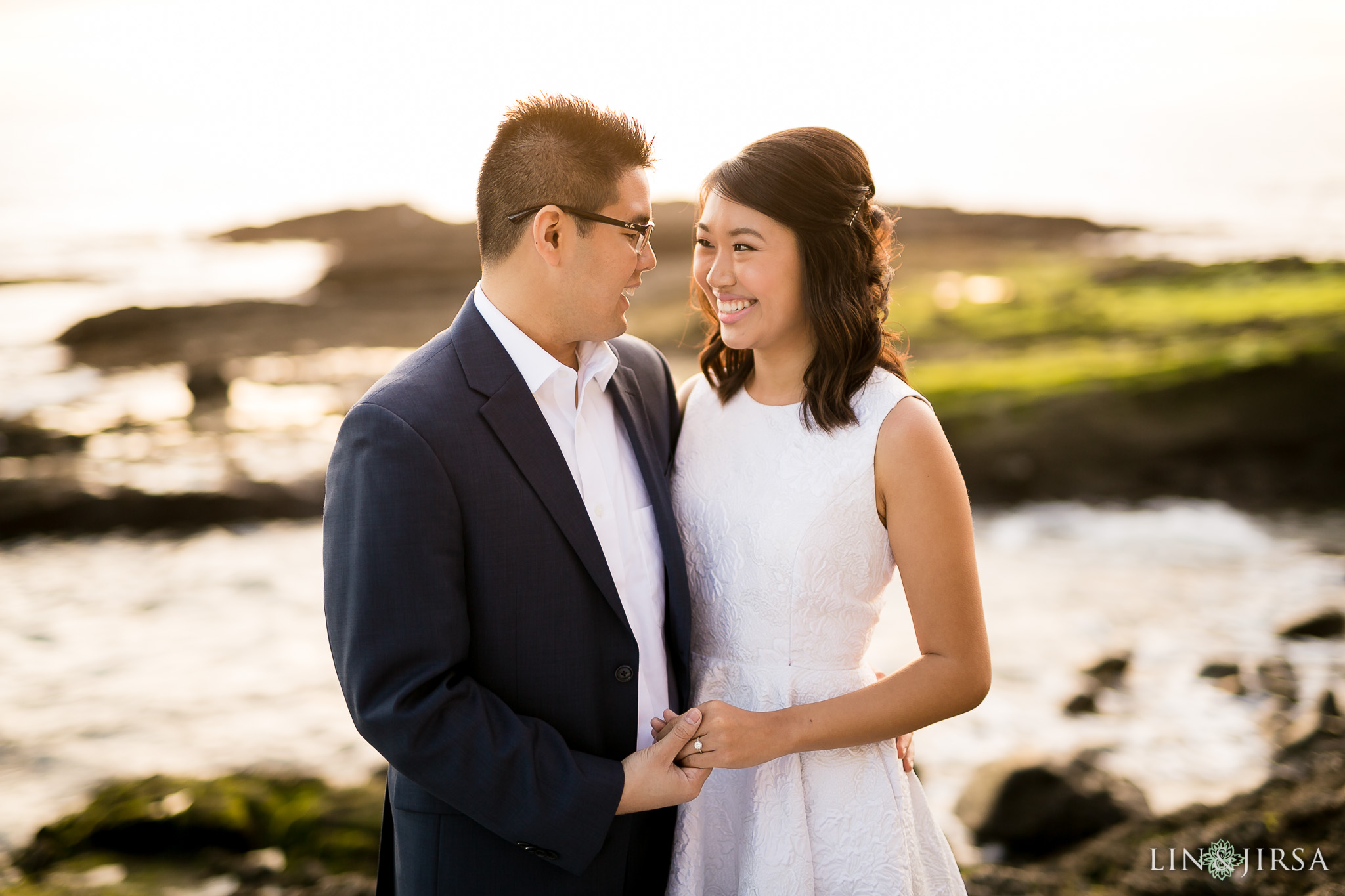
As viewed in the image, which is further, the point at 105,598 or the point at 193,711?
the point at 105,598

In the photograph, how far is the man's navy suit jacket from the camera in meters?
1.87

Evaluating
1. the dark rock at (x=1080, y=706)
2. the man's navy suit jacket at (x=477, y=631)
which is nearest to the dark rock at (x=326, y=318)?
the dark rock at (x=1080, y=706)

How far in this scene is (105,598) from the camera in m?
9.13

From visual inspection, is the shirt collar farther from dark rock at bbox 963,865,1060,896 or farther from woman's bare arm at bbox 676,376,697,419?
A: dark rock at bbox 963,865,1060,896

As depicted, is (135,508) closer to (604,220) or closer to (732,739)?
(604,220)

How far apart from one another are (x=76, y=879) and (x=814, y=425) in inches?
174

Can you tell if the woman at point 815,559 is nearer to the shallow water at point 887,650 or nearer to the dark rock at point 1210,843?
the dark rock at point 1210,843

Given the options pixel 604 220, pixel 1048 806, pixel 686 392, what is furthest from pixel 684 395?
pixel 1048 806

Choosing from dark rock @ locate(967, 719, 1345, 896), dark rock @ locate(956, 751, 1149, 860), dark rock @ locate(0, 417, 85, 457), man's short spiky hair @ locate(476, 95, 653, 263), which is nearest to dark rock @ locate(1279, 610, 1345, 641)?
dark rock @ locate(967, 719, 1345, 896)

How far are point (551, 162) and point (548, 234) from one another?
0.17 meters

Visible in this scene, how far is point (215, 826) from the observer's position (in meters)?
4.89

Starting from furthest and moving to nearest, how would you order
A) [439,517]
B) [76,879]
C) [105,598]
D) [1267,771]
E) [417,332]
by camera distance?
[417,332], [105,598], [1267,771], [76,879], [439,517]

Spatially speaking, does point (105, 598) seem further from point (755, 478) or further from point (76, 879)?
point (755, 478)

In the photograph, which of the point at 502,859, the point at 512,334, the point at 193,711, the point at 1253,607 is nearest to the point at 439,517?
the point at 512,334
